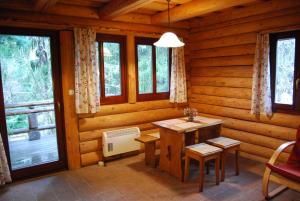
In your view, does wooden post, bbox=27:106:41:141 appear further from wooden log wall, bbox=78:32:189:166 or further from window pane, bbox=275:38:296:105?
window pane, bbox=275:38:296:105

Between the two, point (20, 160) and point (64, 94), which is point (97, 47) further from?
point (20, 160)

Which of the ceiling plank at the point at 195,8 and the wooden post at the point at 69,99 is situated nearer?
the ceiling plank at the point at 195,8

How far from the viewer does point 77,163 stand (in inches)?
148

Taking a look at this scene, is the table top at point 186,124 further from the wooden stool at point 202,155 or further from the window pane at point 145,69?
the window pane at point 145,69

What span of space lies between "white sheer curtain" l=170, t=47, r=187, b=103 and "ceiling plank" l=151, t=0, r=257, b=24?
739 millimetres

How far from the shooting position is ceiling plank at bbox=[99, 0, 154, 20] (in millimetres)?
2909

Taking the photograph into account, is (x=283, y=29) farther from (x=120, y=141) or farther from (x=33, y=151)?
(x=33, y=151)

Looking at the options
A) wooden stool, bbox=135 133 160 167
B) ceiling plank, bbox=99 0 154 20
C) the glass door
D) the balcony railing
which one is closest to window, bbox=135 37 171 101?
ceiling plank, bbox=99 0 154 20

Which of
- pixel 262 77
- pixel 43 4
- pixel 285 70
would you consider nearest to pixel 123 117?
pixel 43 4

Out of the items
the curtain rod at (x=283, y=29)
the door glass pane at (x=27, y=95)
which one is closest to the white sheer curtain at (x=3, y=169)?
the door glass pane at (x=27, y=95)

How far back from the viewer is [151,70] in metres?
4.52

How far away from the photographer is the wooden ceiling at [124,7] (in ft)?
10.1

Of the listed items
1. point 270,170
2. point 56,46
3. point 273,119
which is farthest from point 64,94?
point 273,119

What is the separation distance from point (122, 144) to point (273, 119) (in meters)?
2.47
